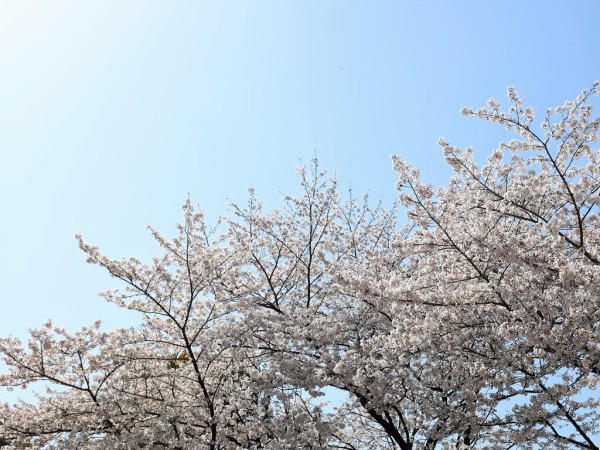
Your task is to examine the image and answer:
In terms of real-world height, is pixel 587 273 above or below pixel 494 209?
below

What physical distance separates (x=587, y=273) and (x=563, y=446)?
3.66 meters

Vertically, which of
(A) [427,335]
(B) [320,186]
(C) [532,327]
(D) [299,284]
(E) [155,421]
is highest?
(B) [320,186]

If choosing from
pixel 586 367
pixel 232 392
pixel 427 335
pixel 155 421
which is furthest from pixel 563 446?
pixel 155 421

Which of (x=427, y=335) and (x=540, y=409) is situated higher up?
(x=427, y=335)

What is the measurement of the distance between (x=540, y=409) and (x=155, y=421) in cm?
579

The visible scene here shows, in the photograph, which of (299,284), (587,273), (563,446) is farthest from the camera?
(299,284)

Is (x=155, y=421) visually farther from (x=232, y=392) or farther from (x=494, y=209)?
(x=494, y=209)

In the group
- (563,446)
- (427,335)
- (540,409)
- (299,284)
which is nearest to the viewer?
(427,335)

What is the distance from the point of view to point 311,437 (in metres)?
8.33

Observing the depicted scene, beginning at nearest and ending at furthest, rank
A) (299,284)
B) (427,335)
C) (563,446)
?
(427,335), (563,446), (299,284)

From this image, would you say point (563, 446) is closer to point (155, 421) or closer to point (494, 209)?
point (494, 209)

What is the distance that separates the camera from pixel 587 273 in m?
5.30

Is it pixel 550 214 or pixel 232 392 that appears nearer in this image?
pixel 550 214

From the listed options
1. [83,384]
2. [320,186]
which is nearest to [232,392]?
[83,384]
